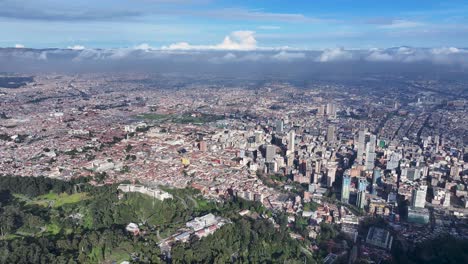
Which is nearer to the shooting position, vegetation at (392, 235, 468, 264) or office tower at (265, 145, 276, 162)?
vegetation at (392, 235, 468, 264)

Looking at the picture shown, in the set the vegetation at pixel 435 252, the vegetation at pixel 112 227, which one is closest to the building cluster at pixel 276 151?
the vegetation at pixel 435 252

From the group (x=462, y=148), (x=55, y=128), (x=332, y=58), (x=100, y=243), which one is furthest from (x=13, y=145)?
(x=332, y=58)

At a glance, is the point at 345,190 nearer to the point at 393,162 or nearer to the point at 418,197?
the point at 418,197

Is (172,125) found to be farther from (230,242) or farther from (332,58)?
(332,58)

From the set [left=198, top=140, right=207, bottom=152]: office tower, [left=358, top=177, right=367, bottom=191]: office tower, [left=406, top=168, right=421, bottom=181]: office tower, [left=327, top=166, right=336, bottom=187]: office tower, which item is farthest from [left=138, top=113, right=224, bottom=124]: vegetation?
[left=406, top=168, right=421, bottom=181]: office tower

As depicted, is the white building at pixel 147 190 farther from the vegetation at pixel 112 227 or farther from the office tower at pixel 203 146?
the office tower at pixel 203 146

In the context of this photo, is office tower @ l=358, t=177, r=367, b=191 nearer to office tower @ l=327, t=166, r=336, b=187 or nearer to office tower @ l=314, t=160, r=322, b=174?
office tower @ l=327, t=166, r=336, b=187
